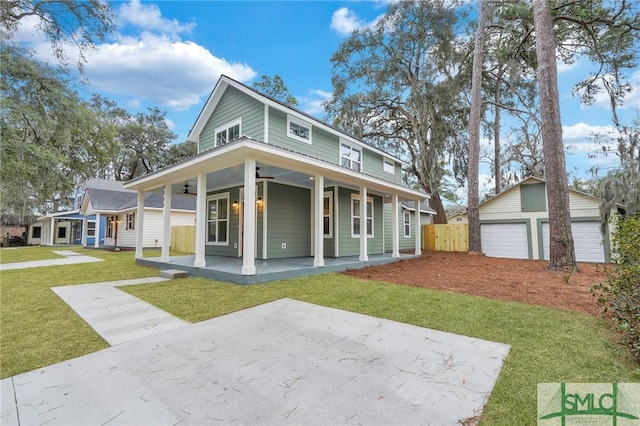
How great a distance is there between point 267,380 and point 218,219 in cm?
893

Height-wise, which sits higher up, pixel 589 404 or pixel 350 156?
pixel 350 156

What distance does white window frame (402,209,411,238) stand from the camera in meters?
16.3

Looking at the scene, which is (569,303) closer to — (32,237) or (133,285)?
(133,285)

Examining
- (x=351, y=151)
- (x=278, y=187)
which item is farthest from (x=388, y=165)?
(x=278, y=187)

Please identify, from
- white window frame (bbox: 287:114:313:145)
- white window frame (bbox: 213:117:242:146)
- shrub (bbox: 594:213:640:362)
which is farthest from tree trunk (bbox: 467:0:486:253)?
white window frame (bbox: 213:117:242:146)

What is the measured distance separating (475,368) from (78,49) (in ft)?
52.4

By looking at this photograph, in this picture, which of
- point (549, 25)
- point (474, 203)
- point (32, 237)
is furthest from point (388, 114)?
point (32, 237)

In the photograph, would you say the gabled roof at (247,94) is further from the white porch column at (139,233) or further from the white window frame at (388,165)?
the white porch column at (139,233)

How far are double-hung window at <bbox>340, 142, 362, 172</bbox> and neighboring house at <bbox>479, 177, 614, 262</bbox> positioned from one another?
6769mm

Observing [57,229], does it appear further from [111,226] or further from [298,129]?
[298,129]

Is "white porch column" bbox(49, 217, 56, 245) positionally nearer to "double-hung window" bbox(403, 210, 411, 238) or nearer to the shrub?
"double-hung window" bbox(403, 210, 411, 238)

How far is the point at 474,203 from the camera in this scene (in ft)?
42.2

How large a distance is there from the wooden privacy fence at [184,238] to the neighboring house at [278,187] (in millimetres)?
3240

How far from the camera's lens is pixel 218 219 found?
34.2 ft
